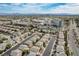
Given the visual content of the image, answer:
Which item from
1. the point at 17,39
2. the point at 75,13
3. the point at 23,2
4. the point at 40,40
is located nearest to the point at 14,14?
the point at 23,2

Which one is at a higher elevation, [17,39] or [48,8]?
[48,8]

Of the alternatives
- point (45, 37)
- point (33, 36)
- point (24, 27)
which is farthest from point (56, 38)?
A: point (24, 27)

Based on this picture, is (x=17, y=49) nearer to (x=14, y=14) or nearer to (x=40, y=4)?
(x=14, y=14)

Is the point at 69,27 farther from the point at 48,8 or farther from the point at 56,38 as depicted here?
the point at 48,8

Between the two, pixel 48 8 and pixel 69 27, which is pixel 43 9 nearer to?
pixel 48 8

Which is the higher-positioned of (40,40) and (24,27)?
(24,27)

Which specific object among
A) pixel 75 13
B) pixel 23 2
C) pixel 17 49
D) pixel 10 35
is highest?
pixel 23 2

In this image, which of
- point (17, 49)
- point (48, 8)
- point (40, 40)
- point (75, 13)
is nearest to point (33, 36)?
point (40, 40)
